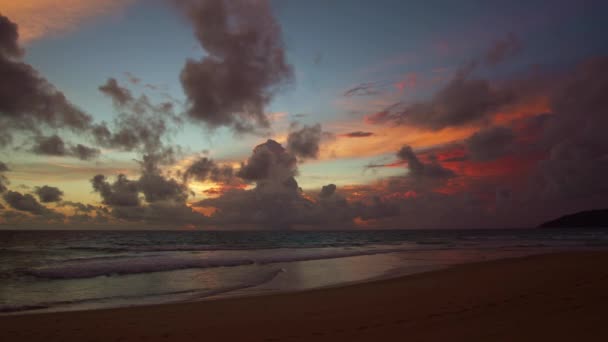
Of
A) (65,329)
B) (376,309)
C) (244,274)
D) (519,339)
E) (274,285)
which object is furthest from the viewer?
(244,274)

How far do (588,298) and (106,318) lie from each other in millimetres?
12897

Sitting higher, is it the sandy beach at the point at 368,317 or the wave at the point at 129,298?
the sandy beach at the point at 368,317

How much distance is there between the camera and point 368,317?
8.49 metres

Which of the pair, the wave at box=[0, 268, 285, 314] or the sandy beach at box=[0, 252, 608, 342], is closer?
the sandy beach at box=[0, 252, 608, 342]

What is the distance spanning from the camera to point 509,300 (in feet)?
31.3

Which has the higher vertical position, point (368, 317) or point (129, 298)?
point (368, 317)

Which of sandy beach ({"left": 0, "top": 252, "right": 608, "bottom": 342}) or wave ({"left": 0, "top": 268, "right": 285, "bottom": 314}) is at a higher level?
sandy beach ({"left": 0, "top": 252, "right": 608, "bottom": 342})

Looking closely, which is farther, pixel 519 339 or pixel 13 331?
pixel 13 331

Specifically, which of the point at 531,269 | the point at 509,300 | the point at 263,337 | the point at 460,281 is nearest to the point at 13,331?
the point at 263,337

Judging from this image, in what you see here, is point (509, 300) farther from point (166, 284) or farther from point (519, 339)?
point (166, 284)

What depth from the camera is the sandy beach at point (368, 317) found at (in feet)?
22.6

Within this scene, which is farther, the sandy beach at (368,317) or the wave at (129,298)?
the wave at (129,298)

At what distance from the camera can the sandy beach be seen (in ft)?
22.6

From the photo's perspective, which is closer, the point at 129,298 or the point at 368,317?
the point at 368,317
